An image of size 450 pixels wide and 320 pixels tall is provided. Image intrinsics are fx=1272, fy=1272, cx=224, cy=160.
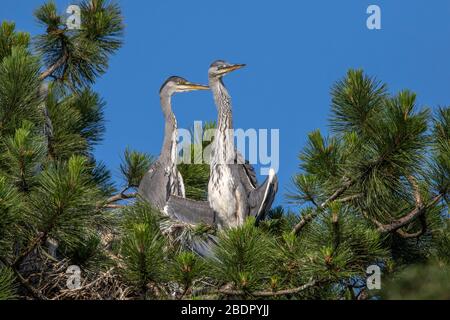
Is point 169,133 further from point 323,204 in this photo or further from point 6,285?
point 6,285

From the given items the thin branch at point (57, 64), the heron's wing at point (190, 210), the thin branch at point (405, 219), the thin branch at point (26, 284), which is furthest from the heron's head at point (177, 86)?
the thin branch at point (26, 284)

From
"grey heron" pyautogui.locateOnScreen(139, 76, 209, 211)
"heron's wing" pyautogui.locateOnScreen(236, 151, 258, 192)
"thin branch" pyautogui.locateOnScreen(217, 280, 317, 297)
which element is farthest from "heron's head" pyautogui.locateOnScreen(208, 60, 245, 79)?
"thin branch" pyautogui.locateOnScreen(217, 280, 317, 297)

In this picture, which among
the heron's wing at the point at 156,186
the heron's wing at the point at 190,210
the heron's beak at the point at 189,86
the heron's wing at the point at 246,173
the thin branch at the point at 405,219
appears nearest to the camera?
the thin branch at the point at 405,219

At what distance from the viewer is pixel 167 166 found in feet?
38.3

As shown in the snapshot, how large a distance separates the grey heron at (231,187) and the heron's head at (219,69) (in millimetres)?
534

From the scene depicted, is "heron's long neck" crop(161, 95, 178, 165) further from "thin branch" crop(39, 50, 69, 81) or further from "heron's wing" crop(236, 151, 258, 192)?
"thin branch" crop(39, 50, 69, 81)

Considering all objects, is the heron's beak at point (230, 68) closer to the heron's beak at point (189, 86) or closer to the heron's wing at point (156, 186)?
the heron's beak at point (189, 86)

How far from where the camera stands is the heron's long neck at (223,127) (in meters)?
11.0

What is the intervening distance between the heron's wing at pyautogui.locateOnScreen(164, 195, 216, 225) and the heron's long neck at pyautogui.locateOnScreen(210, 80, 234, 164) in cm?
42

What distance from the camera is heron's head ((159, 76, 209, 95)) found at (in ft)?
40.4
